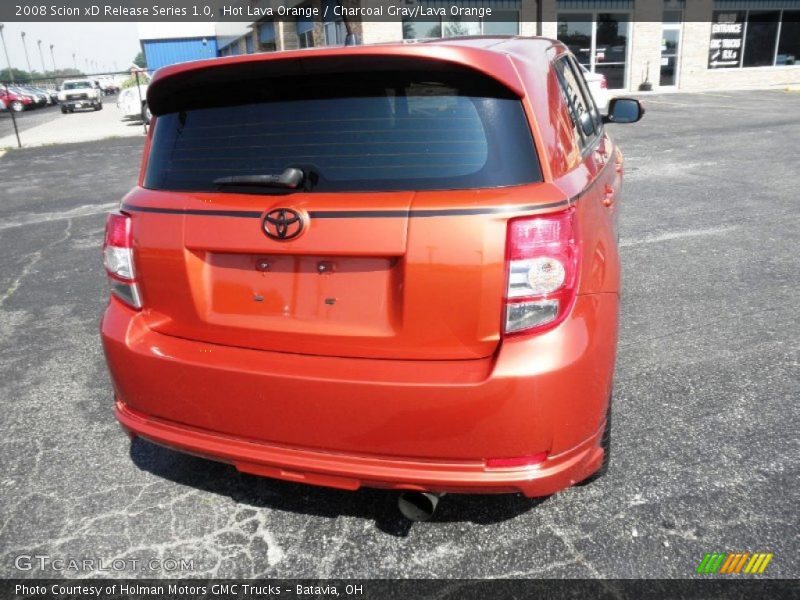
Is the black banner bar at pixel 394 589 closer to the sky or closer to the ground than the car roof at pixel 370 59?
closer to the ground

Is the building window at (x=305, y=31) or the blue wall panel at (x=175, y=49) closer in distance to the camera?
the building window at (x=305, y=31)

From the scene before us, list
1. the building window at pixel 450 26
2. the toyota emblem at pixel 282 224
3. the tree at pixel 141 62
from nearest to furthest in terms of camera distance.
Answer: the toyota emblem at pixel 282 224
the building window at pixel 450 26
the tree at pixel 141 62

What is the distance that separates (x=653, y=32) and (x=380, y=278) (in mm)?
25653

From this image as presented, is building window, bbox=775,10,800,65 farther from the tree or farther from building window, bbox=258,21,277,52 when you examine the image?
the tree

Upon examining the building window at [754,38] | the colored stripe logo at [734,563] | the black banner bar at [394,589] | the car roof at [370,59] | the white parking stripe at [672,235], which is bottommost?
the black banner bar at [394,589]

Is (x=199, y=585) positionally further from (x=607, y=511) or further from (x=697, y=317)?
(x=697, y=317)

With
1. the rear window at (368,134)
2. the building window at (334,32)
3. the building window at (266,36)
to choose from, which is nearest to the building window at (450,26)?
the building window at (334,32)

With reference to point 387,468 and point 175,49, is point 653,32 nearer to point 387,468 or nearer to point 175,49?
point 387,468

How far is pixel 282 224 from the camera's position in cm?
211

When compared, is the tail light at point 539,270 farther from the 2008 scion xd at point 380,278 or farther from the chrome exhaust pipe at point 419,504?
the chrome exhaust pipe at point 419,504

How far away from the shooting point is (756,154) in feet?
34.7

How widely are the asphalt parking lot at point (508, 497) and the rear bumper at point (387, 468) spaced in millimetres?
383

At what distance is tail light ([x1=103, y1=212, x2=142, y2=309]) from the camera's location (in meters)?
2.44

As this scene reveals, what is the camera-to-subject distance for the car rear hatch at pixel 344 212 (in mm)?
2004
